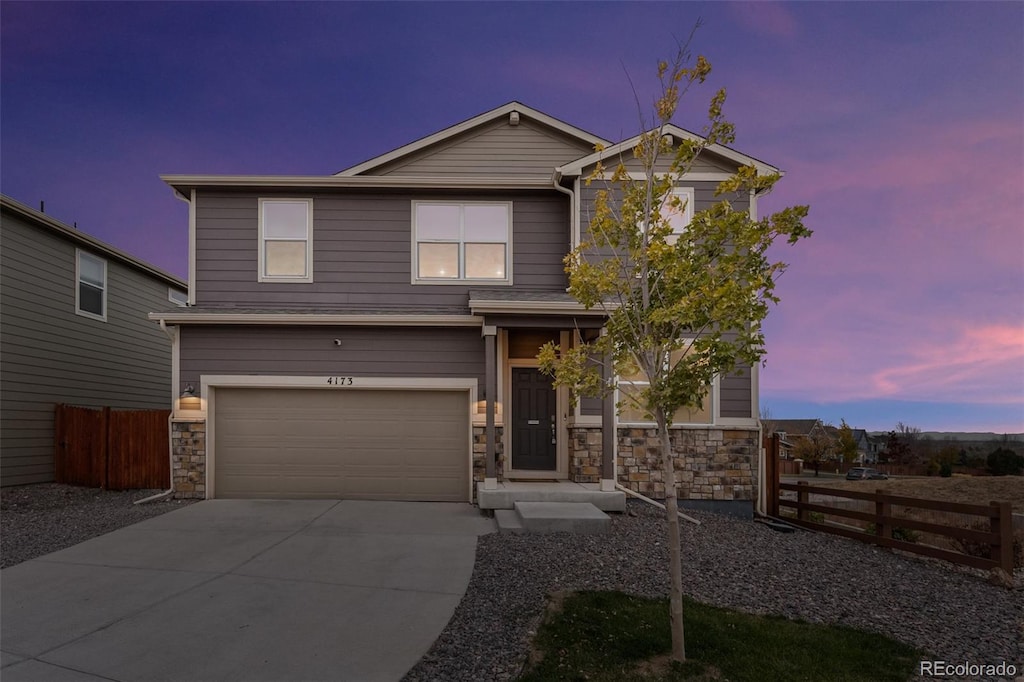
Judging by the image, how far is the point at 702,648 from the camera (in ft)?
13.3

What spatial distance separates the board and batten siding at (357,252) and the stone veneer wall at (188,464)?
2514mm

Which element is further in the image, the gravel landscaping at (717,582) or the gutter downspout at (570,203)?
the gutter downspout at (570,203)

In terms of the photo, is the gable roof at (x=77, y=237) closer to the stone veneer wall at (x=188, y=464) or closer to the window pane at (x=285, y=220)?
the window pane at (x=285, y=220)

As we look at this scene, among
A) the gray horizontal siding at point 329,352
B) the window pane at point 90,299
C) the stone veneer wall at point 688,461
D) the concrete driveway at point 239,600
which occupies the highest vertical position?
the window pane at point 90,299

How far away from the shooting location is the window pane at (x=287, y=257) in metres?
10.5

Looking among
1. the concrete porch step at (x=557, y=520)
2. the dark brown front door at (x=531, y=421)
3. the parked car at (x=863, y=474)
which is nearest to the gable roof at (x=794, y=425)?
the parked car at (x=863, y=474)

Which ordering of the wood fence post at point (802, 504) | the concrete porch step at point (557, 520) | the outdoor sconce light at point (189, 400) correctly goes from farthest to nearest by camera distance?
the outdoor sconce light at point (189, 400)
the wood fence post at point (802, 504)
the concrete porch step at point (557, 520)

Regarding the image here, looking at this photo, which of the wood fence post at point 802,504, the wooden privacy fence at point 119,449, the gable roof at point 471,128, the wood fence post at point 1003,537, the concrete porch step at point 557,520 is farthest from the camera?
the gable roof at point 471,128

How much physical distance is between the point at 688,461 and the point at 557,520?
3.38 meters

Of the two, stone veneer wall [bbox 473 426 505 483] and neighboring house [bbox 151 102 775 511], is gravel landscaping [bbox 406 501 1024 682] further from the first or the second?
stone veneer wall [bbox 473 426 505 483]

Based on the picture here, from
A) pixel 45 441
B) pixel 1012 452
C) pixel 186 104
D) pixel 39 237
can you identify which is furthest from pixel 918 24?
pixel 1012 452

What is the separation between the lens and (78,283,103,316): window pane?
1302cm

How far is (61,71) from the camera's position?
1705cm

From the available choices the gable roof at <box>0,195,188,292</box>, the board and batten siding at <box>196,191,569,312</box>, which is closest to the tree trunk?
the board and batten siding at <box>196,191,569,312</box>
